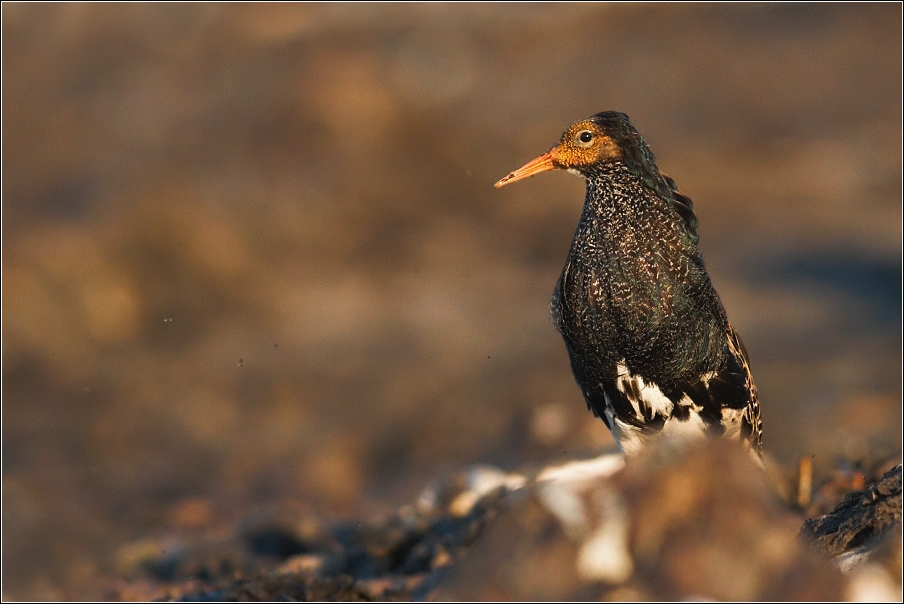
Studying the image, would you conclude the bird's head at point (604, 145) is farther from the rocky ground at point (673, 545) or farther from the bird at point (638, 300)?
the rocky ground at point (673, 545)

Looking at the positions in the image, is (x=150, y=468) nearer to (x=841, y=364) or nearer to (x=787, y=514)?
(x=841, y=364)

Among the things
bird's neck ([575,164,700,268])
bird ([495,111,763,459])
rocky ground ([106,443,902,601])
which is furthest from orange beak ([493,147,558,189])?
rocky ground ([106,443,902,601])

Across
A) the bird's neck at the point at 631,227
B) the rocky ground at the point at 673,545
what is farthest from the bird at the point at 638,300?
the rocky ground at the point at 673,545

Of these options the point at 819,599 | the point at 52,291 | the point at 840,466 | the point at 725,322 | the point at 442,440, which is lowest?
the point at 819,599

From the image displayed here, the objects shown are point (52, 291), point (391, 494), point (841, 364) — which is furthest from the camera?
point (52, 291)

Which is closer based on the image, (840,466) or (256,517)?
(840,466)

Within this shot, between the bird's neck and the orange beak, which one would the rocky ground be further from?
the orange beak

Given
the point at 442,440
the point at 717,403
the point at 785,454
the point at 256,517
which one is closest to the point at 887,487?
the point at 717,403
